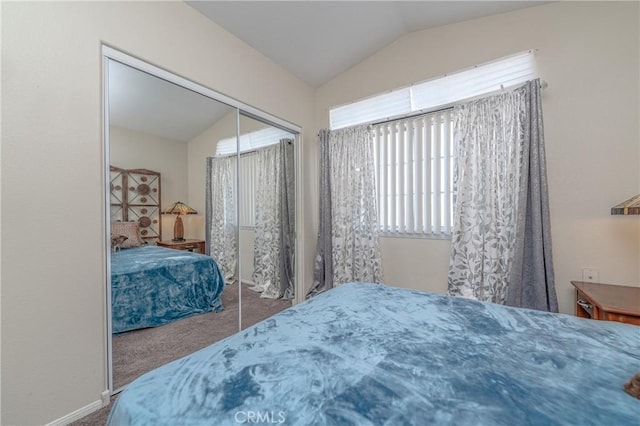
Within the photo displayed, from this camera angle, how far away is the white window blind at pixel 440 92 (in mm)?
2248

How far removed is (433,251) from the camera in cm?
270

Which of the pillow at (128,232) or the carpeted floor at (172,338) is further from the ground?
the pillow at (128,232)

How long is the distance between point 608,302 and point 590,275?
565mm

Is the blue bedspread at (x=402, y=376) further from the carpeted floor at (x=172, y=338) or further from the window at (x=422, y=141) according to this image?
the window at (x=422, y=141)

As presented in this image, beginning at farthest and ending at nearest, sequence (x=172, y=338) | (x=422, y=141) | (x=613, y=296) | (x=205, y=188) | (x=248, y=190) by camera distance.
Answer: (x=422, y=141)
(x=248, y=190)
(x=205, y=188)
(x=172, y=338)
(x=613, y=296)

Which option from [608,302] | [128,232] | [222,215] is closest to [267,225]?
[222,215]

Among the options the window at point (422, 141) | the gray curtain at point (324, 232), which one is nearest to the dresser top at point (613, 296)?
the window at point (422, 141)

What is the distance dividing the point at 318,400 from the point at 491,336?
2.67 ft

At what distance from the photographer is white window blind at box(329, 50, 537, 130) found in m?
2.25

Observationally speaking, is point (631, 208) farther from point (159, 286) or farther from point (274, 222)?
point (159, 286)

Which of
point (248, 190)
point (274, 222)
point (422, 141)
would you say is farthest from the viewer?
point (274, 222)

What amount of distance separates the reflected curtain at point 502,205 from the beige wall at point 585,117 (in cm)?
20

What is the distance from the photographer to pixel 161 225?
6.43ft

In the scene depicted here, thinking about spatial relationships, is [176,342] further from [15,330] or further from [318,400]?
[318,400]
